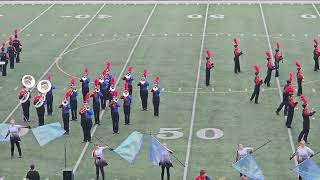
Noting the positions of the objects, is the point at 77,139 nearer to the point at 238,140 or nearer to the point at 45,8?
the point at 238,140

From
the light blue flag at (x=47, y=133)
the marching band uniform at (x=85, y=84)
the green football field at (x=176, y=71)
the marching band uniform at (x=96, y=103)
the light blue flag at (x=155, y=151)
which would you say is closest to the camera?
the light blue flag at (x=155, y=151)

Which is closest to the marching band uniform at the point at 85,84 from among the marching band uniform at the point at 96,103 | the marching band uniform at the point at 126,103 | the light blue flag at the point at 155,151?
the marching band uniform at the point at 96,103

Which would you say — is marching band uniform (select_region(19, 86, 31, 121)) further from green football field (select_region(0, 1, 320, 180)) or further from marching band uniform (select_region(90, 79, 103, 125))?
marching band uniform (select_region(90, 79, 103, 125))

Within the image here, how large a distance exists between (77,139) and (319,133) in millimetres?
8024

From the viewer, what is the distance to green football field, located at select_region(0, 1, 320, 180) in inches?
932

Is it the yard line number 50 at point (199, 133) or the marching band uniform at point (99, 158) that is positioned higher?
the marching band uniform at point (99, 158)

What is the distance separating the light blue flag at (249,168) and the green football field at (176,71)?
1.86 meters

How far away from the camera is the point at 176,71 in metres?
33.8

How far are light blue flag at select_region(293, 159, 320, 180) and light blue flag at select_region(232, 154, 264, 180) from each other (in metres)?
1.03

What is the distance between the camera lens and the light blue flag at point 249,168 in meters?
20.0

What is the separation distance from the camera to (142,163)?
2338cm

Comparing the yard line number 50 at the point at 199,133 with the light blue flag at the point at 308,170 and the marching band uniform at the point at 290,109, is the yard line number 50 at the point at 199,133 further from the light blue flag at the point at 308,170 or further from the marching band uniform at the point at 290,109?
the light blue flag at the point at 308,170

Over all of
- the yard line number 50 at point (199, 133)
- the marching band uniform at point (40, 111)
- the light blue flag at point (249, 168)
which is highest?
the light blue flag at point (249, 168)

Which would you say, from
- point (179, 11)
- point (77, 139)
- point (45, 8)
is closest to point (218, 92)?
point (77, 139)
